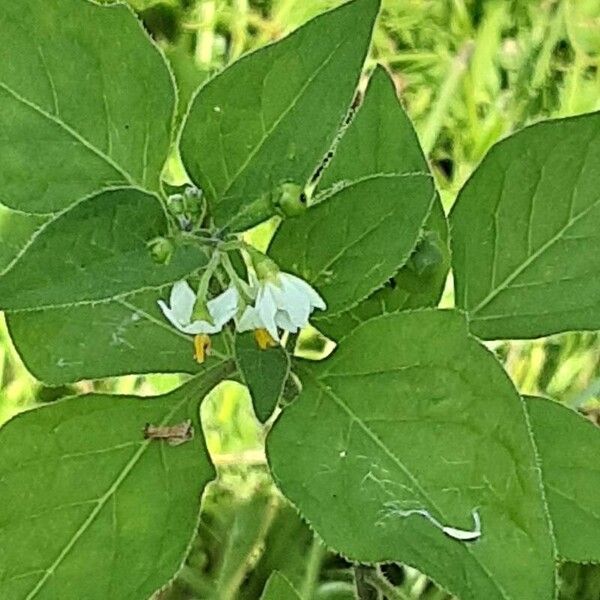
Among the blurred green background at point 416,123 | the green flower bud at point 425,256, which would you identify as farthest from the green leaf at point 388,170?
the blurred green background at point 416,123

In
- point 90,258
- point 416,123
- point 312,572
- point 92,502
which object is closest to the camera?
point 90,258

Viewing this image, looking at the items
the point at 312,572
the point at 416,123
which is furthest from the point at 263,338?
the point at 416,123

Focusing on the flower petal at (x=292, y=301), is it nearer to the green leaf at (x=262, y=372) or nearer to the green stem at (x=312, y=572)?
the green leaf at (x=262, y=372)

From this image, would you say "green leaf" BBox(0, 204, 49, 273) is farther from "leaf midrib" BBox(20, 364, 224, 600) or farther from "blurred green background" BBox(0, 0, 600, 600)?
"blurred green background" BBox(0, 0, 600, 600)

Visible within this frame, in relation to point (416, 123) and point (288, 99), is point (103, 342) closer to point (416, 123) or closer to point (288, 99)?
point (288, 99)

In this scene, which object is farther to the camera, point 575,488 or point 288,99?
point 575,488

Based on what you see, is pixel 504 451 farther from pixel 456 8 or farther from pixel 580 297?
pixel 456 8

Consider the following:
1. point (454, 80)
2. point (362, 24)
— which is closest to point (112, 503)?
point (362, 24)

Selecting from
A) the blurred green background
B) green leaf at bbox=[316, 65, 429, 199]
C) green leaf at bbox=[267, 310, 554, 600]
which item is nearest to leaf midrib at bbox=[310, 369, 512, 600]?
green leaf at bbox=[267, 310, 554, 600]
